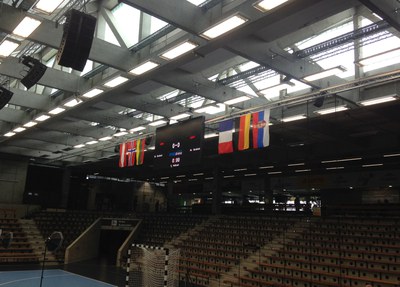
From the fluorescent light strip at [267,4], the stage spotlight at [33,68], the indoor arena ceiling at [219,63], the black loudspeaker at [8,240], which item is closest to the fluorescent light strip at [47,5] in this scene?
the indoor arena ceiling at [219,63]

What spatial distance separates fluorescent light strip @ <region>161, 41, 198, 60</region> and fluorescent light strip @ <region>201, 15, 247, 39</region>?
0.60 meters

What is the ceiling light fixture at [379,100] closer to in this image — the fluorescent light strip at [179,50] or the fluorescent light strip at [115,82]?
the fluorescent light strip at [179,50]

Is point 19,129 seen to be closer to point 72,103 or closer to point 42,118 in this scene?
point 42,118

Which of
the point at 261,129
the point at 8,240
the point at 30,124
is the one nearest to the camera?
the point at 261,129

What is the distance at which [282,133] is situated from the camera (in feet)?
43.9

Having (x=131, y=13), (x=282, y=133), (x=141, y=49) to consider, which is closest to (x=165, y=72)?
(x=141, y=49)

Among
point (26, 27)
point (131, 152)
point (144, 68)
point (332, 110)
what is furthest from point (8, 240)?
point (332, 110)

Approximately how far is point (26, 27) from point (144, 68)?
2510 mm

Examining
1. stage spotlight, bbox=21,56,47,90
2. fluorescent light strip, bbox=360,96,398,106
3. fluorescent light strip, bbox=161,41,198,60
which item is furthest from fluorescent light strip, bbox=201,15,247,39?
fluorescent light strip, bbox=360,96,398,106

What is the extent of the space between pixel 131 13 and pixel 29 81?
2.77m

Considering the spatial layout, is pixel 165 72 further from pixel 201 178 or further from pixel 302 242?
pixel 201 178

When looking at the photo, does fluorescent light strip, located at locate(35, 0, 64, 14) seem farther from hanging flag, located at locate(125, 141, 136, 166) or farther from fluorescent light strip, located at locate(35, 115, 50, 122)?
hanging flag, located at locate(125, 141, 136, 166)

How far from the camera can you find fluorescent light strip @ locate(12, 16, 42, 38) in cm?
615

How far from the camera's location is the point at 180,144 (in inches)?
401
